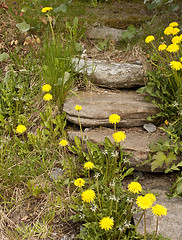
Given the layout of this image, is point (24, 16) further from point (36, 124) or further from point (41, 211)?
point (41, 211)

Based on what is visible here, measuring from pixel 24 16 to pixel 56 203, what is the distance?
8.34 ft

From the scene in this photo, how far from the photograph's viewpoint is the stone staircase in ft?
8.30

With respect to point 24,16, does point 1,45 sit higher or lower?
lower

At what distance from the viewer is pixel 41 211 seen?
2.56 meters

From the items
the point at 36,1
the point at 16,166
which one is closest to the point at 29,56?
the point at 36,1

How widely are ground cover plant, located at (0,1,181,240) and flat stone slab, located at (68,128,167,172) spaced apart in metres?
0.08

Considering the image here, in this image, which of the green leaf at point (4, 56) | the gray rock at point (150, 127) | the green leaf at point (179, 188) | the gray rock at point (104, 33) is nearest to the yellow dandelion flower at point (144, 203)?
→ the green leaf at point (179, 188)

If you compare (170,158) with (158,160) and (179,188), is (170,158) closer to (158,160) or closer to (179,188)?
(158,160)

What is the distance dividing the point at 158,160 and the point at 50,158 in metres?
1.07

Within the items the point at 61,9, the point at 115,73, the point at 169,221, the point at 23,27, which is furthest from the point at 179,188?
the point at 61,9

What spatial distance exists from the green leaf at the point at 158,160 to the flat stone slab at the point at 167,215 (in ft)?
Result: 0.76

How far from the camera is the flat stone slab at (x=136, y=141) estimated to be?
2.77 m

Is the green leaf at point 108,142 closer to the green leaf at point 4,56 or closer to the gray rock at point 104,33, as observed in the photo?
the green leaf at point 4,56

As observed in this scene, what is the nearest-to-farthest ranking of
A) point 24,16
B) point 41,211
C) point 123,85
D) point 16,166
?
point 41,211 → point 16,166 → point 123,85 → point 24,16
